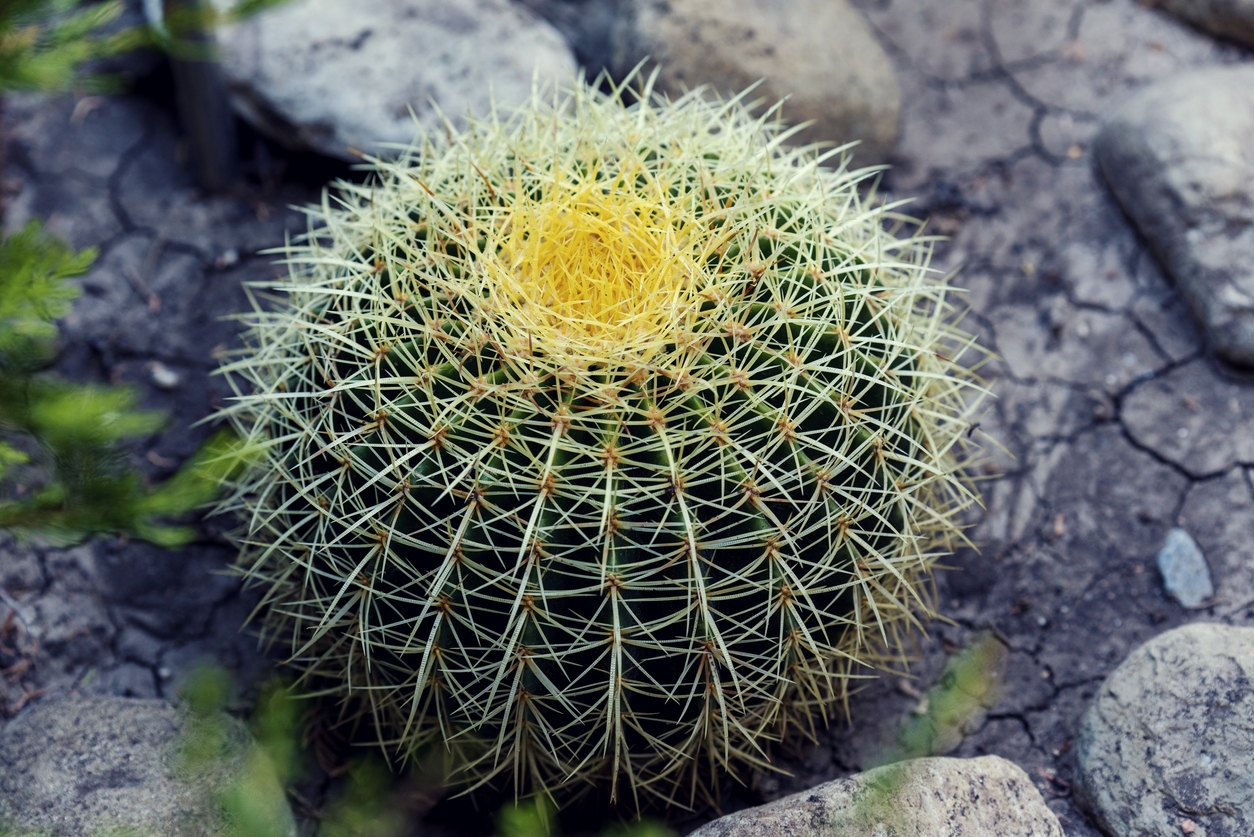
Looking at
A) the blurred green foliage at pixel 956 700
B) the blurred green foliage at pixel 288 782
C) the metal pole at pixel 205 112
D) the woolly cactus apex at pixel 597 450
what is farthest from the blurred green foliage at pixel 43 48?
the blurred green foliage at pixel 956 700

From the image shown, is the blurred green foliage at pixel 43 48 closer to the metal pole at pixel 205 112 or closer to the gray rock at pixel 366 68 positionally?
the metal pole at pixel 205 112

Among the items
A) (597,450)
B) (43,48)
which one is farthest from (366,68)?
(597,450)

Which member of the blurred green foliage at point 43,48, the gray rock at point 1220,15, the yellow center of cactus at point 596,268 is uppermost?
the gray rock at point 1220,15

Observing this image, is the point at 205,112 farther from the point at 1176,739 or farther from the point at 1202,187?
the point at 1176,739

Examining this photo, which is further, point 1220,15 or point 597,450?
point 1220,15

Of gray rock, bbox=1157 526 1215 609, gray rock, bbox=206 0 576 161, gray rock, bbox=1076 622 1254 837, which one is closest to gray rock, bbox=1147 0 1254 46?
gray rock, bbox=1157 526 1215 609

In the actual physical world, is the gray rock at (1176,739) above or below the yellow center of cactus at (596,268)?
below
